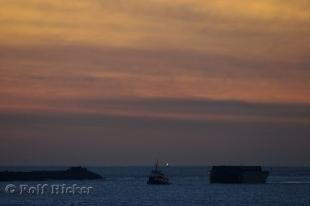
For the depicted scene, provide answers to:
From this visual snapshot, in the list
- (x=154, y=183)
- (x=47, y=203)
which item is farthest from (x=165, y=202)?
(x=154, y=183)

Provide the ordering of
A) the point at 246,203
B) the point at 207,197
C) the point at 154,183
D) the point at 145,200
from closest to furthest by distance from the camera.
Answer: the point at 246,203 < the point at 145,200 < the point at 207,197 < the point at 154,183

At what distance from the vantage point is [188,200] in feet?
396

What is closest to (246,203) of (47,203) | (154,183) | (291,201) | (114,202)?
(291,201)

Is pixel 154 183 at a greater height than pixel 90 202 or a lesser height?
greater

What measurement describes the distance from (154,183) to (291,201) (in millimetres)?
68138

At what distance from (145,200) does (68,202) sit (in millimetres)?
11290

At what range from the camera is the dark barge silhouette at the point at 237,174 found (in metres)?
187

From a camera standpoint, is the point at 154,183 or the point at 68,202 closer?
the point at 68,202

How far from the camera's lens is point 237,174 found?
186 m

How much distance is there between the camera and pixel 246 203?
113750 mm

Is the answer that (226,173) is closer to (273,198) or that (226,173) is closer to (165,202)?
(273,198)

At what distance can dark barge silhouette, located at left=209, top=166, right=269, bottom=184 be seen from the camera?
187375mm

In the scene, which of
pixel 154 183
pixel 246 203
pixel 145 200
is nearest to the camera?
pixel 246 203

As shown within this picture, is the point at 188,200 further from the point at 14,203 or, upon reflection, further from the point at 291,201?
the point at 14,203
